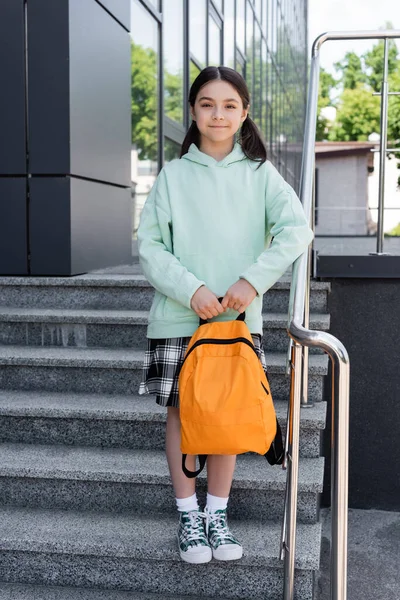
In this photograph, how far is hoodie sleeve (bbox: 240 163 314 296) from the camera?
232 centimetres

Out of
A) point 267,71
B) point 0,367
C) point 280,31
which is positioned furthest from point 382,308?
point 280,31

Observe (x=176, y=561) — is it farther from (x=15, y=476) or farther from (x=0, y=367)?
(x=0, y=367)

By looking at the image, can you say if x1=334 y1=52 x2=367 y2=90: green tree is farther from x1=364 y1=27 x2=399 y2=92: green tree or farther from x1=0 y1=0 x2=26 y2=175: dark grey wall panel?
x1=0 y1=0 x2=26 y2=175: dark grey wall panel

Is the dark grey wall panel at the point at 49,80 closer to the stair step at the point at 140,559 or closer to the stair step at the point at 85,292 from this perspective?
the stair step at the point at 85,292

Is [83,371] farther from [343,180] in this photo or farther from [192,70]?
[343,180]

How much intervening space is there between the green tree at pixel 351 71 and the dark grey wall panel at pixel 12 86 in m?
41.0

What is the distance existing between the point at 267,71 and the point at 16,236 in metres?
10.9

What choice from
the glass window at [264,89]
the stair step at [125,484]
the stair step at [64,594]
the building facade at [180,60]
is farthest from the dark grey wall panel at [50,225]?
the glass window at [264,89]

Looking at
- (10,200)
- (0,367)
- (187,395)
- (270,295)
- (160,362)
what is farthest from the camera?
(10,200)

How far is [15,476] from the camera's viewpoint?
2861mm

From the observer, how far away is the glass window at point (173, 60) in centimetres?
735

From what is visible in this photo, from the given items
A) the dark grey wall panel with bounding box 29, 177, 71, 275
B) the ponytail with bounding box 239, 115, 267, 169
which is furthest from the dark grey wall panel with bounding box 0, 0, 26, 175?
the ponytail with bounding box 239, 115, 267, 169

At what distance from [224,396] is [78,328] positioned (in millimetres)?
1658

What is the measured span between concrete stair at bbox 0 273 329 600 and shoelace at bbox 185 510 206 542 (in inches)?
4.6
